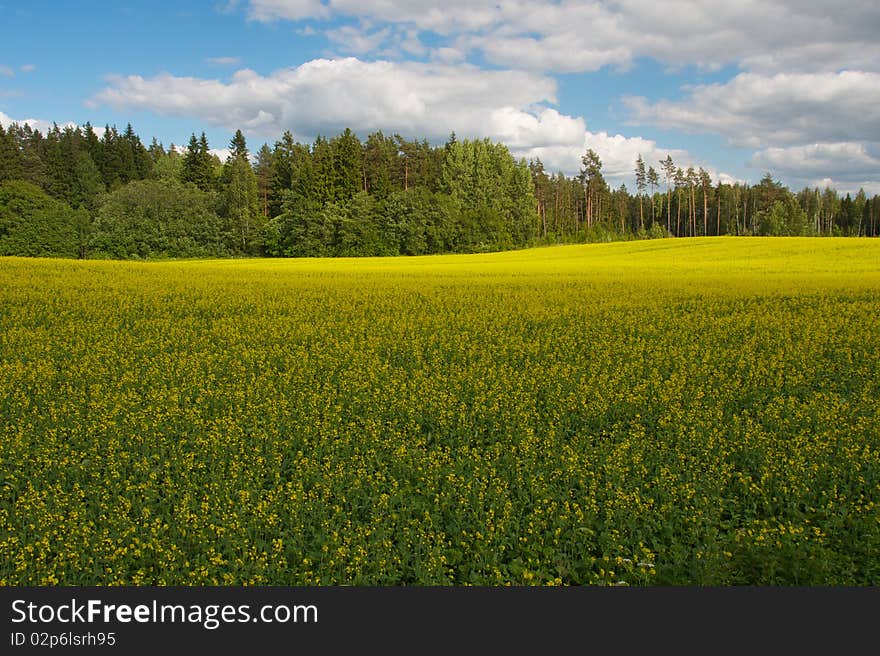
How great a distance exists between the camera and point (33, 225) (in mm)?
71750

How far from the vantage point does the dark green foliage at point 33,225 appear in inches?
2790

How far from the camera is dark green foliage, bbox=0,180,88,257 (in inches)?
2790

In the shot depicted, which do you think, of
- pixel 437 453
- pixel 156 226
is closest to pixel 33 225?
pixel 156 226

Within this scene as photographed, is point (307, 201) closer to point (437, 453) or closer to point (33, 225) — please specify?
point (33, 225)

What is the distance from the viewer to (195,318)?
59.2ft

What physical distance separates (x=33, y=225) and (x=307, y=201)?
32.6 m

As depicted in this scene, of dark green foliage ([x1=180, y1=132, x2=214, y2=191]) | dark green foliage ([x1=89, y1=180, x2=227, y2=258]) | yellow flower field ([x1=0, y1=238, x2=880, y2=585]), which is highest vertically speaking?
dark green foliage ([x1=180, y1=132, x2=214, y2=191])

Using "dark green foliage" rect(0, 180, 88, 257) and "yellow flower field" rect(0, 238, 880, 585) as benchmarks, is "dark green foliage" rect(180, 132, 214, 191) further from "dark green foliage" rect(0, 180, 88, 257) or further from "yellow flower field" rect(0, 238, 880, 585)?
"yellow flower field" rect(0, 238, 880, 585)

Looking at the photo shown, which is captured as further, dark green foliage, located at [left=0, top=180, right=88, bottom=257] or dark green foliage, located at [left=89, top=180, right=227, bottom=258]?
dark green foliage, located at [left=89, top=180, right=227, bottom=258]

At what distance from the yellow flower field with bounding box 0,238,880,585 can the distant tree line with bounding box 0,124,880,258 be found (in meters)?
60.5

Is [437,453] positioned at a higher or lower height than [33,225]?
lower

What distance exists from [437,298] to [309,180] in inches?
2351

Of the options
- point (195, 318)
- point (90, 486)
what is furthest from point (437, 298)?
point (90, 486)

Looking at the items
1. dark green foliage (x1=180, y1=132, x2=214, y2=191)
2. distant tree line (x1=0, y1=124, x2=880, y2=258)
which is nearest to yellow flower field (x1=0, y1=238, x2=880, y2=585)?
distant tree line (x1=0, y1=124, x2=880, y2=258)
